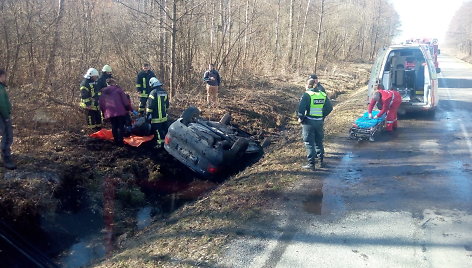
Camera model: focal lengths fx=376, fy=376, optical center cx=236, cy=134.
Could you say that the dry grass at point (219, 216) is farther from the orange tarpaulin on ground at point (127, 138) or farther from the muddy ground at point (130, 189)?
the orange tarpaulin on ground at point (127, 138)

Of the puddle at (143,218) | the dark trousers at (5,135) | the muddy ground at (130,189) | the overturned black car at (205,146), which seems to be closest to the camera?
the muddy ground at (130,189)

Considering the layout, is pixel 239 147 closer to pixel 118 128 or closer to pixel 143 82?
pixel 118 128

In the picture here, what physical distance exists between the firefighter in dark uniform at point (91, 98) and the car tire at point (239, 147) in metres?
3.98

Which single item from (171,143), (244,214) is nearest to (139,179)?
(171,143)

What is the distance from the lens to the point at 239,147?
7.41 meters

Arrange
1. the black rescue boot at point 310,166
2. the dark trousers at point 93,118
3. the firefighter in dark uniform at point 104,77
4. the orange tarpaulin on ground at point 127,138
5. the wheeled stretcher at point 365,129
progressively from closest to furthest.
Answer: the black rescue boot at point 310,166 < the orange tarpaulin on ground at point 127,138 < the wheeled stretcher at point 365,129 < the dark trousers at point 93,118 < the firefighter in dark uniform at point 104,77

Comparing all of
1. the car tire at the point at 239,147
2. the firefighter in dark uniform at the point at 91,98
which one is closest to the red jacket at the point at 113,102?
the firefighter in dark uniform at the point at 91,98

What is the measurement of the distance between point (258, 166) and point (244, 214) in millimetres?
2371

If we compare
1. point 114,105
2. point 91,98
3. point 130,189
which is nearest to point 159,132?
point 114,105

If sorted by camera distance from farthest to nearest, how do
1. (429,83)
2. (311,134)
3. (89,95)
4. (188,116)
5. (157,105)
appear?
1. (429,83)
2. (89,95)
3. (157,105)
4. (188,116)
5. (311,134)

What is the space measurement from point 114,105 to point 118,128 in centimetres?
60

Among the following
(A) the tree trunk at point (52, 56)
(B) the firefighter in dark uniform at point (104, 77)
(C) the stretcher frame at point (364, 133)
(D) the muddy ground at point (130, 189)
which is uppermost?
(A) the tree trunk at point (52, 56)

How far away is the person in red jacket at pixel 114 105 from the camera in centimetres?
825

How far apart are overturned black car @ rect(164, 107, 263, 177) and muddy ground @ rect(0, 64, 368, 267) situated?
1.23 ft
